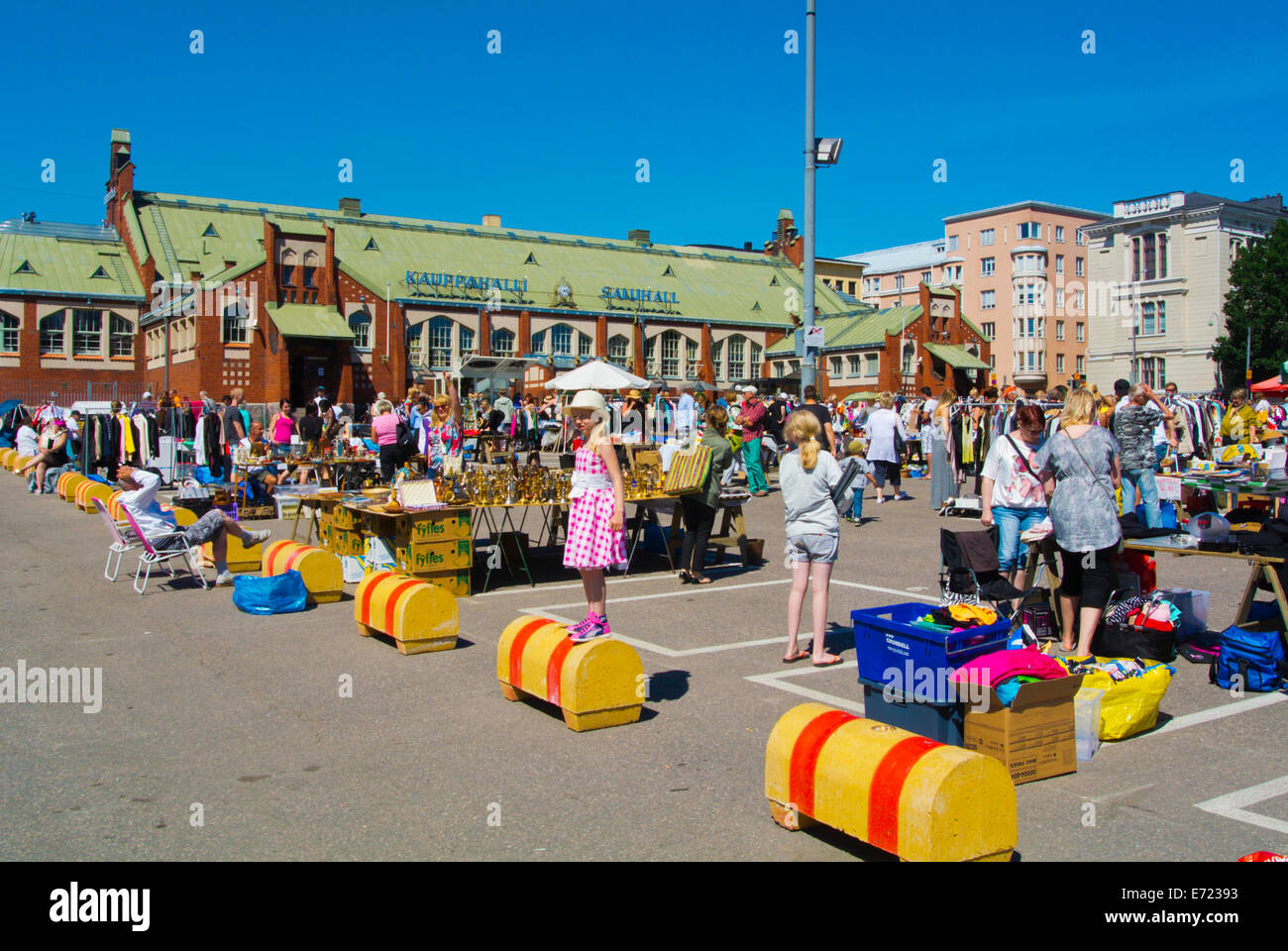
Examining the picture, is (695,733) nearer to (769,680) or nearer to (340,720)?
(769,680)

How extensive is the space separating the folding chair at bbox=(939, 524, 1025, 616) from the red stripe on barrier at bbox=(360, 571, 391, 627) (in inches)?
188

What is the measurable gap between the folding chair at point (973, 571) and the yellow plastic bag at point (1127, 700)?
1458mm

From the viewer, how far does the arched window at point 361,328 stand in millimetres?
53250

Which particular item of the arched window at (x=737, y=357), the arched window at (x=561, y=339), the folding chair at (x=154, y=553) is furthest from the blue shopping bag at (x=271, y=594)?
the arched window at (x=737, y=357)

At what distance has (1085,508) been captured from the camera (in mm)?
7680

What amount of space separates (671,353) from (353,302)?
66.6ft

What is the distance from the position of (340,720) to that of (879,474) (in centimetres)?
1484

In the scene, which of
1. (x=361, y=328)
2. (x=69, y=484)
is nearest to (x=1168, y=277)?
(x=361, y=328)

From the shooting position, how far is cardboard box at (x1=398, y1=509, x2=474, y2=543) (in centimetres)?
1049

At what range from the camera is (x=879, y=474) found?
65.5 ft

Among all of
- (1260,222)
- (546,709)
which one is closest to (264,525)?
(546,709)

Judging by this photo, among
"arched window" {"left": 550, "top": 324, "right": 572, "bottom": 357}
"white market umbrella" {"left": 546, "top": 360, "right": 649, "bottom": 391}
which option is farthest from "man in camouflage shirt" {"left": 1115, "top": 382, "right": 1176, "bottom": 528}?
"arched window" {"left": 550, "top": 324, "right": 572, "bottom": 357}
